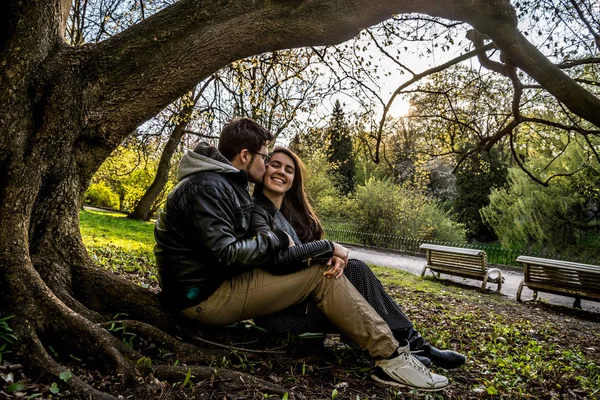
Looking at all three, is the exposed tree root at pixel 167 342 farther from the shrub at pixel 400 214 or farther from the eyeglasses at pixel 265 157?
the shrub at pixel 400 214

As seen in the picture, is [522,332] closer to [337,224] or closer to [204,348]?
[204,348]

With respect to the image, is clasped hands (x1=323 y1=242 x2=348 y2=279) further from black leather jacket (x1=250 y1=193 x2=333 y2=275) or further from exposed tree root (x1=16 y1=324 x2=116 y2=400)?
exposed tree root (x1=16 y1=324 x2=116 y2=400)

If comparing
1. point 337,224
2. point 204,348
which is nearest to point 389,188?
point 337,224

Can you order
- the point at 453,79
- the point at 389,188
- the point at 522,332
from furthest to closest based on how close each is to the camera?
1. the point at 389,188
2. the point at 453,79
3. the point at 522,332

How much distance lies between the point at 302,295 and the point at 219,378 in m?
0.80

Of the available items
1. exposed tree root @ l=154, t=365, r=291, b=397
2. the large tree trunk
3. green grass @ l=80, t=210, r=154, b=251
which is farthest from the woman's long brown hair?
green grass @ l=80, t=210, r=154, b=251

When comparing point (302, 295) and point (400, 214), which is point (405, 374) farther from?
point (400, 214)

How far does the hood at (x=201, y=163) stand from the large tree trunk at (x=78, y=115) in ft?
1.70

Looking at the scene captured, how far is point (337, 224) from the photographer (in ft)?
95.1

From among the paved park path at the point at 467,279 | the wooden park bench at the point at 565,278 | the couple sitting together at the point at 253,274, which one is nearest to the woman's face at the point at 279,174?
the couple sitting together at the point at 253,274

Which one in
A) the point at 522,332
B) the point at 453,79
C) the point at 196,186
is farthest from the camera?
the point at 453,79

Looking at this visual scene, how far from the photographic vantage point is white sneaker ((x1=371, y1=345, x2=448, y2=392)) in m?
2.70

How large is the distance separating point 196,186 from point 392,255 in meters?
17.3

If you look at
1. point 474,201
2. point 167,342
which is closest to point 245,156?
point 167,342
